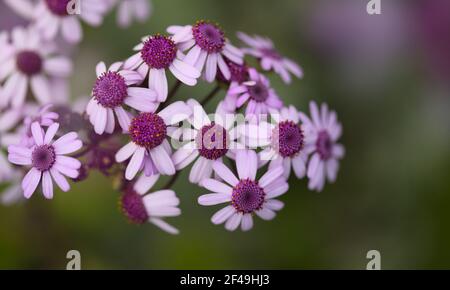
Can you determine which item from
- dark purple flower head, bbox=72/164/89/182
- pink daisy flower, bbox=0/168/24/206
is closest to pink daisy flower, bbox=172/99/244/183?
dark purple flower head, bbox=72/164/89/182

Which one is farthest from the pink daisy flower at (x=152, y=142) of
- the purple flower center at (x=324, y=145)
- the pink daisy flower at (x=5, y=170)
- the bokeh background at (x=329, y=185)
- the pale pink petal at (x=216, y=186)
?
the bokeh background at (x=329, y=185)

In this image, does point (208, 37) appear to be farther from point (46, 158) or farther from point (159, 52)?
point (46, 158)

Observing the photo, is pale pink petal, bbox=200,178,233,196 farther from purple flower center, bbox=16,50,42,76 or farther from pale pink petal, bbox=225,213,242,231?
purple flower center, bbox=16,50,42,76

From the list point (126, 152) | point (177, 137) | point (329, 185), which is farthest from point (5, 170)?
point (329, 185)
